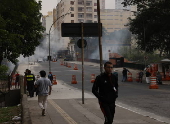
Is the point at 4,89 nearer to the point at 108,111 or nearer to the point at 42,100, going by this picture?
the point at 42,100

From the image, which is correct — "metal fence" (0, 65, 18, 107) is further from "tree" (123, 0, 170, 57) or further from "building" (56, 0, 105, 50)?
"building" (56, 0, 105, 50)

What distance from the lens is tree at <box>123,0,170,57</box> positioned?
43.2m

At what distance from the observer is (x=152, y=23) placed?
45.8 m

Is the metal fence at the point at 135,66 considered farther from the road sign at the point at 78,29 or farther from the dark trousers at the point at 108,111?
the dark trousers at the point at 108,111

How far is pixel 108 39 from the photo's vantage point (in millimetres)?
117375

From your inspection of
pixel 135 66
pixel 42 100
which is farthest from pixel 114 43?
pixel 42 100

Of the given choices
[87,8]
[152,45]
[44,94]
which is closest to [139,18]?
[152,45]

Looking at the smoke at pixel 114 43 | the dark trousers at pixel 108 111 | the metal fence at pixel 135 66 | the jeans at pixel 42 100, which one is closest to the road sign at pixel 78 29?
the jeans at pixel 42 100

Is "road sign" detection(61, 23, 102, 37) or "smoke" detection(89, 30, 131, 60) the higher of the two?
"smoke" detection(89, 30, 131, 60)

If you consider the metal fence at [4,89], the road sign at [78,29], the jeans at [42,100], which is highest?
the road sign at [78,29]

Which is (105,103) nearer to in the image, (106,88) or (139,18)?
(106,88)

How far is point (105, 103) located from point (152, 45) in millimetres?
43798

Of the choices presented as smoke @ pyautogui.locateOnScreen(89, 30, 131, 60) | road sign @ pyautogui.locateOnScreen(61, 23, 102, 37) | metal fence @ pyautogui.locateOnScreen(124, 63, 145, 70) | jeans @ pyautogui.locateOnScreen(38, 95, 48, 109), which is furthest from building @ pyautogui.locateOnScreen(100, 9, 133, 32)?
jeans @ pyautogui.locateOnScreen(38, 95, 48, 109)

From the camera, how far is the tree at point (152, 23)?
4318cm
